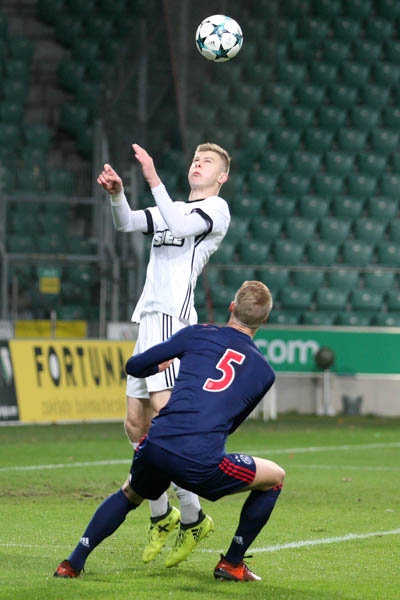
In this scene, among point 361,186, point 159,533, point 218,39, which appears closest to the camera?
point 159,533

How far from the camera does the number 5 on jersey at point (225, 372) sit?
17.5 feet

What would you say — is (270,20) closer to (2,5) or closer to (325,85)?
(325,85)

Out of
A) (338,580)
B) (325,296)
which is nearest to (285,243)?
(325,296)

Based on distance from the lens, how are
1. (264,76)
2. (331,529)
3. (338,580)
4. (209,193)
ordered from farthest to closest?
(264,76)
(331,529)
(209,193)
(338,580)

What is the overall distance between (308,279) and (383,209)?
2.77 metres

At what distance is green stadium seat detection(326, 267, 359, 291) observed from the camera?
792 inches

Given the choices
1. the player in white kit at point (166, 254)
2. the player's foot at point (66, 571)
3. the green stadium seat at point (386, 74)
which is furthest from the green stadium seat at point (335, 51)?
the player's foot at point (66, 571)

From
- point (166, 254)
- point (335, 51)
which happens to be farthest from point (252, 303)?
point (335, 51)

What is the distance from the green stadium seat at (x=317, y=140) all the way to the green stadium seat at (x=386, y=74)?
1699 millimetres

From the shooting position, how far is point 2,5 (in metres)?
24.7

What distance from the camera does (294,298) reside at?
2083 centimetres

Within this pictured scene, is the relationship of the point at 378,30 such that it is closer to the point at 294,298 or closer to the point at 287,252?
the point at 287,252

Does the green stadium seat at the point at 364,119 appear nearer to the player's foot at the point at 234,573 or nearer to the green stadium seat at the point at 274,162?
the green stadium seat at the point at 274,162

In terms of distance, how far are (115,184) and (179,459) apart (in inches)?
66.4
